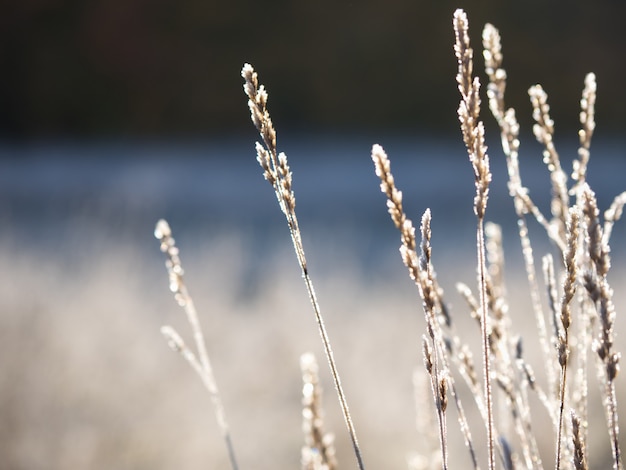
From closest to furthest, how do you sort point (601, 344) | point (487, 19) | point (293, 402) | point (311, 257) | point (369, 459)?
point (601, 344) < point (369, 459) < point (293, 402) < point (311, 257) < point (487, 19)

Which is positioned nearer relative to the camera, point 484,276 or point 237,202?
point 484,276

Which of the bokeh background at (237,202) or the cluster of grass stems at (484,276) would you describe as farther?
the bokeh background at (237,202)

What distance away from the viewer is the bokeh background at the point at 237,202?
3.19 metres

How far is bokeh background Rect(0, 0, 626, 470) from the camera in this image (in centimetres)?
319

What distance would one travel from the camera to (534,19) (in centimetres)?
1109

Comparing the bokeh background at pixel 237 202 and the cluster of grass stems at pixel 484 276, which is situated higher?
the bokeh background at pixel 237 202

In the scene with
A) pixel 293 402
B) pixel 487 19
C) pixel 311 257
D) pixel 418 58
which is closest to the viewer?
pixel 293 402

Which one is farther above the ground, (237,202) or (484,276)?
(237,202)

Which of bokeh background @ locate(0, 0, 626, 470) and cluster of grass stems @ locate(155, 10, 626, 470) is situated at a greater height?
bokeh background @ locate(0, 0, 626, 470)

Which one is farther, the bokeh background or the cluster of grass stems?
the bokeh background

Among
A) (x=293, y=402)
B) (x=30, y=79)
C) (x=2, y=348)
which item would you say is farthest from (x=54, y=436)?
(x=30, y=79)

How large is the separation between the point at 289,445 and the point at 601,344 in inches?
91.8

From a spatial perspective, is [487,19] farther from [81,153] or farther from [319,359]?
[319,359]

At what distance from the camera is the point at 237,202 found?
761 centimetres
